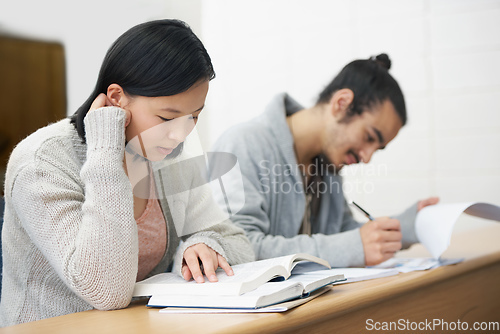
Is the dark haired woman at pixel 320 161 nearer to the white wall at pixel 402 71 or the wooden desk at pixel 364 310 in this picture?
the wooden desk at pixel 364 310

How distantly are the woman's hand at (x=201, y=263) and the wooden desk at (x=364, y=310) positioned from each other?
0.29 ft

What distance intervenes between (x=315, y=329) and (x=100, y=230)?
301 mm

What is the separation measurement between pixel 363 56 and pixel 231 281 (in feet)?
4.53

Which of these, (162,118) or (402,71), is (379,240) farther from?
(402,71)

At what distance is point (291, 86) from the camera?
2.00 metres

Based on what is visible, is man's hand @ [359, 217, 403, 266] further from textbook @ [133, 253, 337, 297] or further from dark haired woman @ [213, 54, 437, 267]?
textbook @ [133, 253, 337, 297]

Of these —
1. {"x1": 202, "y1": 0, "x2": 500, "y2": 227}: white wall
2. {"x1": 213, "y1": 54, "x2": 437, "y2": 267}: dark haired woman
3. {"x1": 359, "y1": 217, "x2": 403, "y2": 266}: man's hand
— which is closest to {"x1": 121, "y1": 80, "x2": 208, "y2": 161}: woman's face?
{"x1": 213, "y1": 54, "x2": 437, "y2": 267}: dark haired woman

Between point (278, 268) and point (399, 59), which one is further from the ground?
point (399, 59)

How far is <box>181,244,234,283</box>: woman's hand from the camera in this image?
0.78 meters

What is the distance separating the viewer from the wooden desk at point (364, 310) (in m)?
0.57

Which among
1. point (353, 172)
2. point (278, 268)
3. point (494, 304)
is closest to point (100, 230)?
point (278, 268)

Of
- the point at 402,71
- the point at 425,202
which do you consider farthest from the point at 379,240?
the point at 402,71

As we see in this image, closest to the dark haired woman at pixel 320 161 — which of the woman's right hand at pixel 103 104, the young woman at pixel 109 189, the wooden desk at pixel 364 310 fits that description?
the wooden desk at pixel 364 310

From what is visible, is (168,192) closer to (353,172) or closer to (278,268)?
(278,268)
